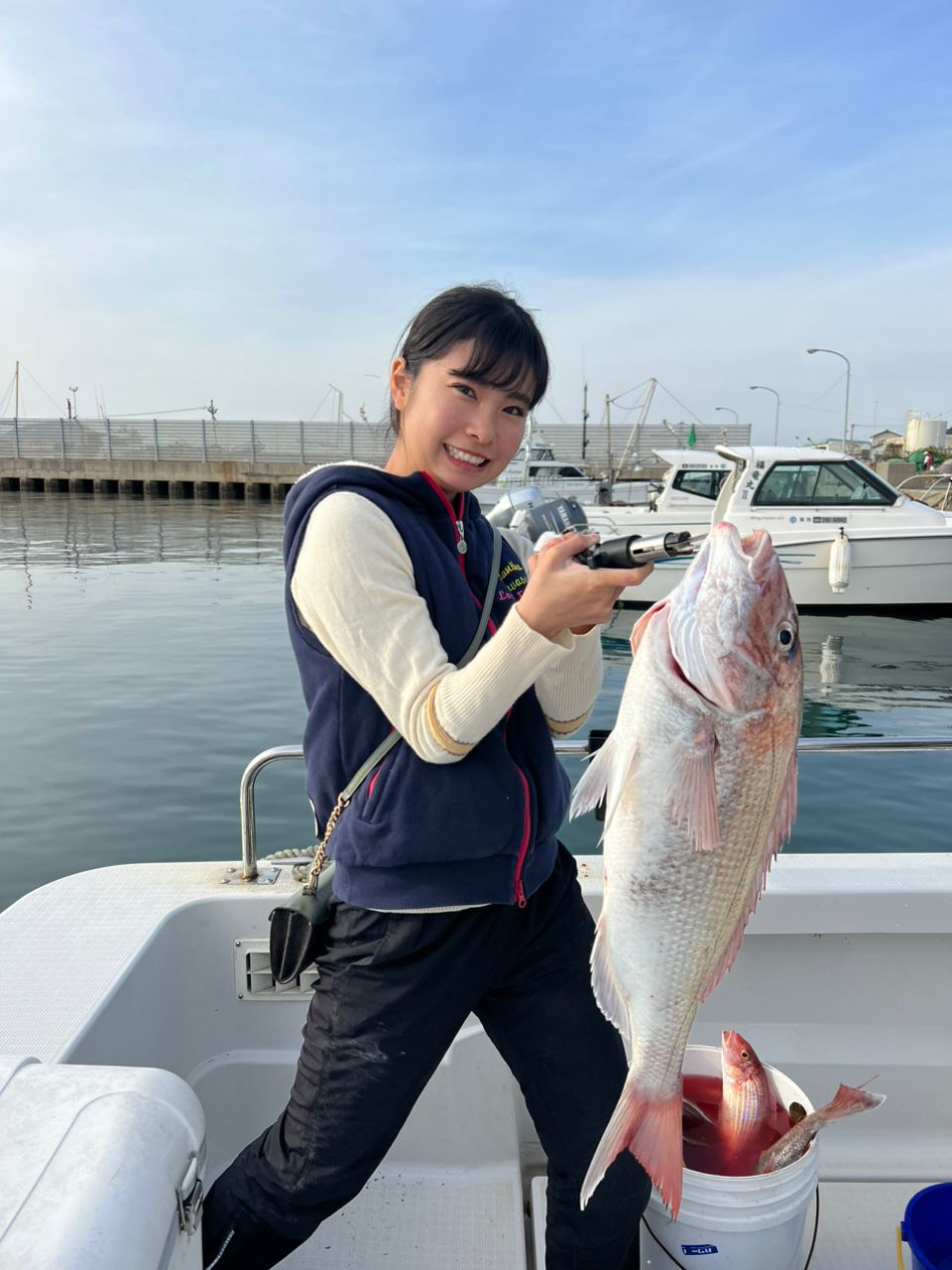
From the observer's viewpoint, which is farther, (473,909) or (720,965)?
(473,909)

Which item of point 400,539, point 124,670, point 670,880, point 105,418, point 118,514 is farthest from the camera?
point 105,418

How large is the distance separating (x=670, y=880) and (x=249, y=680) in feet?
35.1

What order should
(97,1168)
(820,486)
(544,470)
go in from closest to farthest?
(97,1168)
(820,486)
(544,470)

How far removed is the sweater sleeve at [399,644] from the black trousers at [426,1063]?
0.50 metres

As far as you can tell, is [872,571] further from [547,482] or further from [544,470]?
[544,470]

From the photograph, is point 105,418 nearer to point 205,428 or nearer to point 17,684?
point 205,428

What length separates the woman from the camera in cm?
189

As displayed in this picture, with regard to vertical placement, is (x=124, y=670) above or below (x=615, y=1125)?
below

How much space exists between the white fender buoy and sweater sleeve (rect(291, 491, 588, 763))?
49.4ft

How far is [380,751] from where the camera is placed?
2.01m

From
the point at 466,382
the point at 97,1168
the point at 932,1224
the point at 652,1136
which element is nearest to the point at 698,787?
the point at 652,1136

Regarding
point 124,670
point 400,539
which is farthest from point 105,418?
point 400,539

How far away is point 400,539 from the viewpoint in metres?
2.04

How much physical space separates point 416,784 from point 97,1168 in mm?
875
